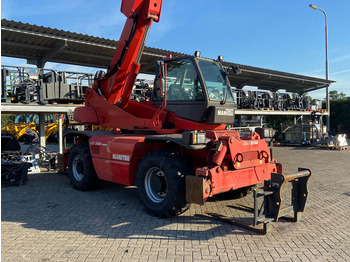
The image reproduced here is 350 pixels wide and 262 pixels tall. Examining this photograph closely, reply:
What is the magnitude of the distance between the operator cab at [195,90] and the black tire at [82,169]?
256 cm

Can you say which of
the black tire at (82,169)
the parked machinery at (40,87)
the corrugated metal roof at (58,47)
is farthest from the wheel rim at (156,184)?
the corrugated metal roof at (58,47)

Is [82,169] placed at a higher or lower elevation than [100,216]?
higher

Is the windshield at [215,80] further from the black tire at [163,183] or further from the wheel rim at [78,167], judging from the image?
→ the wheel rim at [78,167]

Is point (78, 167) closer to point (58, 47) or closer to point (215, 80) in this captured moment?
point (215, 80)

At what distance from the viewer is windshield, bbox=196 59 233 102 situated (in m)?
5.93

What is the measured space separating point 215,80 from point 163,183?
2379 mm

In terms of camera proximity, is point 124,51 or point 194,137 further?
point 124,51

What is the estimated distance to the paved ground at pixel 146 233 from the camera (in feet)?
12.8

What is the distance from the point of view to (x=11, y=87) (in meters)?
10.4

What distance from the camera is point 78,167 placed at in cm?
778

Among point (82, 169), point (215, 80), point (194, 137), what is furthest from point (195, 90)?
point (82, 169)

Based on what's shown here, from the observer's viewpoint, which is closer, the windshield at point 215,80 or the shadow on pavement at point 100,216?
the shadow on pavement at point 100,216

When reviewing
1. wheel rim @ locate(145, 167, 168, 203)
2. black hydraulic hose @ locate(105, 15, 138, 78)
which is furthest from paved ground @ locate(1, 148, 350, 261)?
black hydraulic hose @ locate(105, 15, 138, 78)

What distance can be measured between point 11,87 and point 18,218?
6.56 metres
